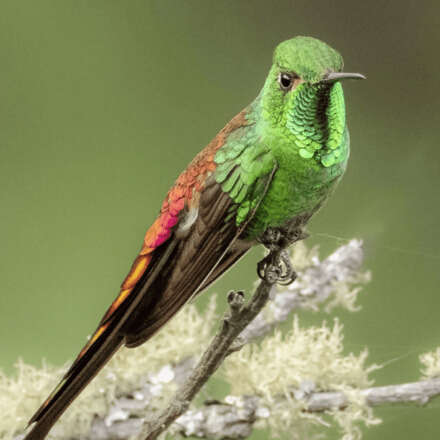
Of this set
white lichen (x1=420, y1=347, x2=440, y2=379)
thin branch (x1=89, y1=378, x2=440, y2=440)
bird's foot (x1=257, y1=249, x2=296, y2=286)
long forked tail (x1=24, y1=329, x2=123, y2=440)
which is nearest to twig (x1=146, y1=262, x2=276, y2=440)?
bird's foot (x1=257, y1=249, x2=296, y2=286)

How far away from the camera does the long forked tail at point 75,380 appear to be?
2.47ft

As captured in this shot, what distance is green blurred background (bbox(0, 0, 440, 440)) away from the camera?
1.38 metres

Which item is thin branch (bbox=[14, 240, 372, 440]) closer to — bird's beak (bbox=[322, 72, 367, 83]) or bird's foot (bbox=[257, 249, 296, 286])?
bird's foot (bbox=[257, 249, 296, 286])

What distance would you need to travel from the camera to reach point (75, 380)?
2.47 ft

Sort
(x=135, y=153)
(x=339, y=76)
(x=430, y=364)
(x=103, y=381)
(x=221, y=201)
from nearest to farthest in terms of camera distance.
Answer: (x=339, y=76) → (x=221, y=201) → (x=430, y=364) → (x=103, y=381) → (x=135, y=153)

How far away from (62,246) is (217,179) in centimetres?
86

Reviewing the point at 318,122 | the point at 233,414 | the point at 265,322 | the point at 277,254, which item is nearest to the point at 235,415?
the point at 233,414

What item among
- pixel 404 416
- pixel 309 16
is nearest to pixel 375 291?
pixel 404 416

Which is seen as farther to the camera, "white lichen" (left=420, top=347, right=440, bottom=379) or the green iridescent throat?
"white lichen" (left=420, top=347, right=440, bottom=379)

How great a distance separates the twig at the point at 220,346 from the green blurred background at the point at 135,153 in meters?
0.54

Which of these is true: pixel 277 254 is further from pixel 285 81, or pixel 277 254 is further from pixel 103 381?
pixel 103 381

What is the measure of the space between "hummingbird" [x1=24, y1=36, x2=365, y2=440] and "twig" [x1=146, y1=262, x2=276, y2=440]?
4 cm

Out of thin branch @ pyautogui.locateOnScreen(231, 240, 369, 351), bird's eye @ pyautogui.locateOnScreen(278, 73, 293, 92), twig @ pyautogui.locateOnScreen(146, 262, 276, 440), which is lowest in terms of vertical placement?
twig @ pyautogui.locateOnScreen(146, 262, 276, 440)

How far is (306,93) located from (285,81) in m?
0.03
